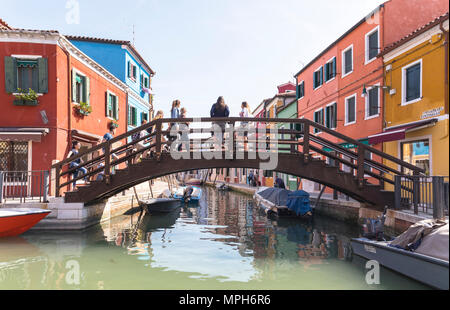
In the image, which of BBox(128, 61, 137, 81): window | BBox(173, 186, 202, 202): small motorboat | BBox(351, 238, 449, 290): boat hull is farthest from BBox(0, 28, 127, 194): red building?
BBox(351, 238, 449, 290): boat hull

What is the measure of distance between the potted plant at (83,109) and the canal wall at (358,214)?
9.83m

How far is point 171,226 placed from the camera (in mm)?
12000

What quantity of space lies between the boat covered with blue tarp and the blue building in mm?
10274

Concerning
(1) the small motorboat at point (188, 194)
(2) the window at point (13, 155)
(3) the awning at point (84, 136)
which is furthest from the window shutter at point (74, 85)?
(1) the small motorboat at point (188, 194)

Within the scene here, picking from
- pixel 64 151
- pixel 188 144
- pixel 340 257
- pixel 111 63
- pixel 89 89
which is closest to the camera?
pixel 340 257

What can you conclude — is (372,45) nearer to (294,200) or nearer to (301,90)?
(294,200)

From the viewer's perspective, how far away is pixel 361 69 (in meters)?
15.2

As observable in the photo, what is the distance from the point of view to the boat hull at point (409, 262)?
496 cm

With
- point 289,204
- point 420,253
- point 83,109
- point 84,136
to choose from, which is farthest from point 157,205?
point 420,253

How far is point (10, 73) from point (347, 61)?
46.7 feet

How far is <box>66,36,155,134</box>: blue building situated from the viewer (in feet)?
65.2

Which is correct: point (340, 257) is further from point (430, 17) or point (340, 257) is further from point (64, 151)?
point (430, 17)

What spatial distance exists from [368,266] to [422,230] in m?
1.44
